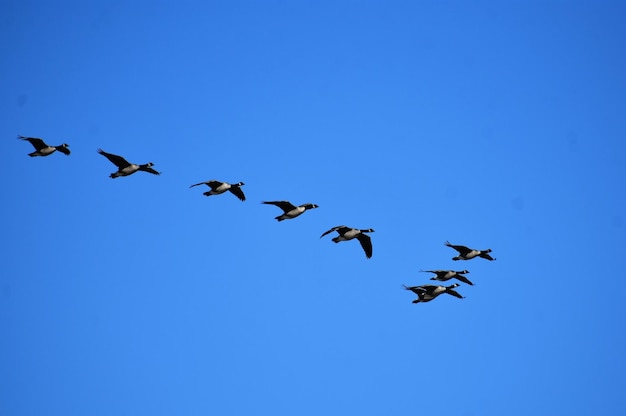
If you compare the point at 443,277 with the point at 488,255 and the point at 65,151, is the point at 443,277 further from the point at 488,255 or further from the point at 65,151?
the point at 65,151

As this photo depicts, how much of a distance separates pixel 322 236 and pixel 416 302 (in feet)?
29.2

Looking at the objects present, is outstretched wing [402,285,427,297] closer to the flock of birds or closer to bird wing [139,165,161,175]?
the flock of birds

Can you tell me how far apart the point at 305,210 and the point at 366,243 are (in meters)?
4.40

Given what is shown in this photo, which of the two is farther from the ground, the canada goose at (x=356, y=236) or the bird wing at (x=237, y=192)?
the bird wing at (x=237, y=192)

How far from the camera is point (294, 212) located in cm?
7331

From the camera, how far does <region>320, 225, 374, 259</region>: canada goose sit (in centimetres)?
7375

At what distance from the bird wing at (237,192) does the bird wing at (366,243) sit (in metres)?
7.40

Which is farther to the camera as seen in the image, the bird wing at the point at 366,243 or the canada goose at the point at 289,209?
the bird wing at the point at 366,243

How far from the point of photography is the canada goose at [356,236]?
73.8 m

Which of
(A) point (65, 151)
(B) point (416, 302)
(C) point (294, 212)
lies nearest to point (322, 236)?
(C) point (294, 212)

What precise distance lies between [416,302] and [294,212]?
9960mm

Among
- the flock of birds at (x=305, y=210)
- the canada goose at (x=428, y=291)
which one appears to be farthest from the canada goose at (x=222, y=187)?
the canada goose at (x=428, y=291)

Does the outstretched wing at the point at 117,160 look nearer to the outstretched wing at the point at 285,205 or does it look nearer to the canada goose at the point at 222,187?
the canada goose at the point at 222,187

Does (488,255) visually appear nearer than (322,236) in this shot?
No
